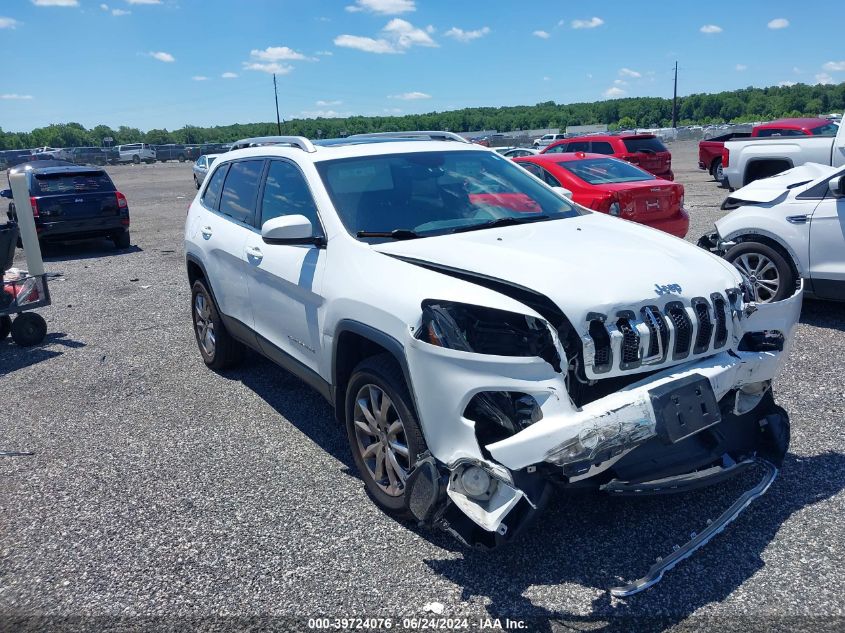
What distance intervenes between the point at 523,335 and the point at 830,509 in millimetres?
1924

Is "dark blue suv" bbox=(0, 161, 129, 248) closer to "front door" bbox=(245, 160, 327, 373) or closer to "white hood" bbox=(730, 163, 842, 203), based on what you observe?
"front door" bbox=(245, 160, 327, 373)

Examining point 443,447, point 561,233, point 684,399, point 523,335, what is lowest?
point 443,447

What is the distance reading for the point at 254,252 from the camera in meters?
4.93

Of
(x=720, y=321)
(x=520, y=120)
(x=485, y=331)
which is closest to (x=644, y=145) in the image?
(x=720, y=321)

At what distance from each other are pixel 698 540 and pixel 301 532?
6.30ft

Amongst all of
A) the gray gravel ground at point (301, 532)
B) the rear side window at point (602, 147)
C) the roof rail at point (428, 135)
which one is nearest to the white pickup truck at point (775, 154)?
the rear side window at point (602, 147)

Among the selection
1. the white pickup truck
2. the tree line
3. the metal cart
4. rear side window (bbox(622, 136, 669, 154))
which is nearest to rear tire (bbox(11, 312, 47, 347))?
the metal cart

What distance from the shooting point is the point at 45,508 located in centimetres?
418

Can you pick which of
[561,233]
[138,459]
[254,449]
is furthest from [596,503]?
[138,459]

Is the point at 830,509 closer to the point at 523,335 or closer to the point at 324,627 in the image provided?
the point at 523,335

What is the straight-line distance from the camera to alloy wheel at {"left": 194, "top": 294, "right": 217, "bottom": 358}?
20.5 feet

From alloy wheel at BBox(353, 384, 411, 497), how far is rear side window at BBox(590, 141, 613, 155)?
1690cm

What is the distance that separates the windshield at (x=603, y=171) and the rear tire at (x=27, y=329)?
24.1ft

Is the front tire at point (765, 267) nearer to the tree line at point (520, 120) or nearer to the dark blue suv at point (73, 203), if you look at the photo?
the dark blue suv at point (73, 203)
